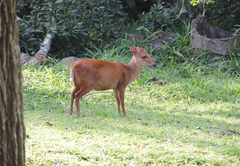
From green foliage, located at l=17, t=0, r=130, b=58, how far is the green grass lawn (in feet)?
5.59

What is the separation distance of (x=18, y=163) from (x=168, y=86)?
6492 millimetres

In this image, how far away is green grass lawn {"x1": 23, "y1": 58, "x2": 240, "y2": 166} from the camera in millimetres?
5359

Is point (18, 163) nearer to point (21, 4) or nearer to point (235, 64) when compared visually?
point (235, 64)

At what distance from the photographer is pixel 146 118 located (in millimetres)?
7621

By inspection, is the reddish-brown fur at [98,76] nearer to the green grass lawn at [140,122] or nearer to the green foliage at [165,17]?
the green grass lawn at [140,122]

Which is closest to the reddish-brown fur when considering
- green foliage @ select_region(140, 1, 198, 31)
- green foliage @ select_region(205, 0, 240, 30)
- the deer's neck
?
the deer's neck

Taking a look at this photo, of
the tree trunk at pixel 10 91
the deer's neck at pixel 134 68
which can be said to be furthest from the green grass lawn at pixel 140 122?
the tree trunk at pixel 10 91

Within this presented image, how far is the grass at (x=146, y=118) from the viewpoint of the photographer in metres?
5.38

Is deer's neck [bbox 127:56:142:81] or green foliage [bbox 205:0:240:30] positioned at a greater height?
green foliage [bbox 205:0:240:30]

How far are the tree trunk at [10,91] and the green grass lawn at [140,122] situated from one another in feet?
4.80

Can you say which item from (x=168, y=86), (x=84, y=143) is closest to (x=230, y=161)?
(x=84, y=143)

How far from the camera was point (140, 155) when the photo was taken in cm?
537

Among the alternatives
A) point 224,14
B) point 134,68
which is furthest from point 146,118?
point 224,14

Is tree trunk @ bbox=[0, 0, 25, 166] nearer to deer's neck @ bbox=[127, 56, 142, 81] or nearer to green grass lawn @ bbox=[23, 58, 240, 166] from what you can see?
green grass lawn @ bbox=[23, 58, 240, 166]
